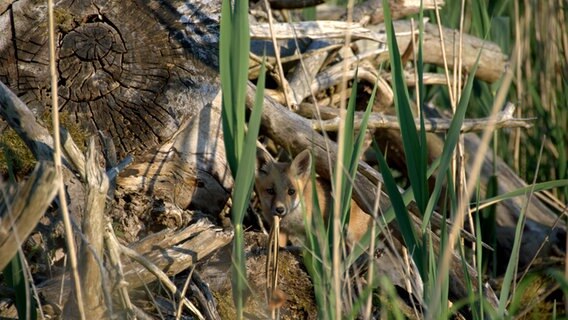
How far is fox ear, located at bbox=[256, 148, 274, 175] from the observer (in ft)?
15.2

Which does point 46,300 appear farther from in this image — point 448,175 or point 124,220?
point 448,175

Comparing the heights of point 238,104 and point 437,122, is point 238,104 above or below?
above

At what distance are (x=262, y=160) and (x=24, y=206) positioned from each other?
2877mm

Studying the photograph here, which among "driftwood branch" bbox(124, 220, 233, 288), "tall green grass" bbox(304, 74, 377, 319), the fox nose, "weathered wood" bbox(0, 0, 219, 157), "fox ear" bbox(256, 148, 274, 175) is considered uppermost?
"weathered wood" bbox(0, 0, 219, 157)

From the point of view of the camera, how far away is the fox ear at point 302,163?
431cm

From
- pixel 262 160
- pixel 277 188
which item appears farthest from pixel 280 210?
pixel 262 160

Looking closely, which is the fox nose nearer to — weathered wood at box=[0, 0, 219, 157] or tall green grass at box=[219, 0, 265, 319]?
weathered wood at box=[0, 0, 219, 157]

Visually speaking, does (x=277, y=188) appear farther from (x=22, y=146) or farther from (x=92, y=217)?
(x=92, y=217)

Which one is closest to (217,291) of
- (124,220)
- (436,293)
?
(124,220)

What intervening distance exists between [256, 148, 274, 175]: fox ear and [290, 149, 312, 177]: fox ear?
0.17m

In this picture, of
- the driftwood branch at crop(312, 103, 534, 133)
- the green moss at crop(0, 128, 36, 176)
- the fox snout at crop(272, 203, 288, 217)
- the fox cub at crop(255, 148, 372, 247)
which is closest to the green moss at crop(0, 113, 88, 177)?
the green moss at crop(0, 128, 36, 176)

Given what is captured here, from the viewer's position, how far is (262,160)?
5.01 m

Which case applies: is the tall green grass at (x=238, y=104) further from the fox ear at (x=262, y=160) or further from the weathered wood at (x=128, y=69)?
the fox ear at (x=262, y=160)

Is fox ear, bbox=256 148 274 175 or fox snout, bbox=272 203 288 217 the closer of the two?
fox ear, bbox=256 148 274 175
